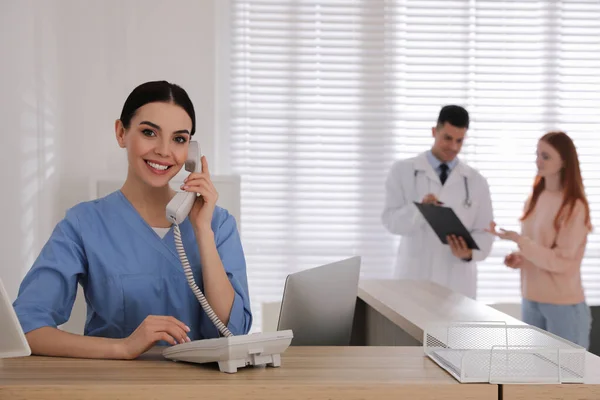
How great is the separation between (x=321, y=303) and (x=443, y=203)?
7.08 feet

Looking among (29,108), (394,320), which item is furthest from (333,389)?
(29,108)

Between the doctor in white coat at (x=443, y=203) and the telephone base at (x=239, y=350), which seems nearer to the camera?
the telephone base at (x=239, y=350)

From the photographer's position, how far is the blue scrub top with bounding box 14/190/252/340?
6.17ft

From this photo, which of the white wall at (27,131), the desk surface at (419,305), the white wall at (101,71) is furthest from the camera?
the white wall at (101,71)

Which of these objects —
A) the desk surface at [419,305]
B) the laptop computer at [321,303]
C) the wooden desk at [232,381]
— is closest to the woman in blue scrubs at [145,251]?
the laptop computer at [321,303]

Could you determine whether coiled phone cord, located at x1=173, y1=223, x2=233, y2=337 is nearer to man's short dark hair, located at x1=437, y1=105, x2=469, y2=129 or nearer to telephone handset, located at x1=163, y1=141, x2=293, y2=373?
telephone handset, located at x1=163, y1=141, x2=293, y2=373

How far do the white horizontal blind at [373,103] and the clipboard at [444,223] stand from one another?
972 mm

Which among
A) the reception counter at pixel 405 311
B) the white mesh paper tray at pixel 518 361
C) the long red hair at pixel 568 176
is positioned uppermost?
the long red hair at pixel 568 176

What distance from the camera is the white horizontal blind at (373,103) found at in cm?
473

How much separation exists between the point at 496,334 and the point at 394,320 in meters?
0.52

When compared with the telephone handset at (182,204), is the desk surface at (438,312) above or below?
below

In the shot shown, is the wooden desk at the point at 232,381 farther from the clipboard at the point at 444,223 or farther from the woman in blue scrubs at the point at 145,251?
the clipboard at the point at 444,223

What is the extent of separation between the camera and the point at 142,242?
75.9 inches

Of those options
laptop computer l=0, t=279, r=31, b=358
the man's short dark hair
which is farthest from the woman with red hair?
laptop computer l=0, t=279, r=31, b=358
